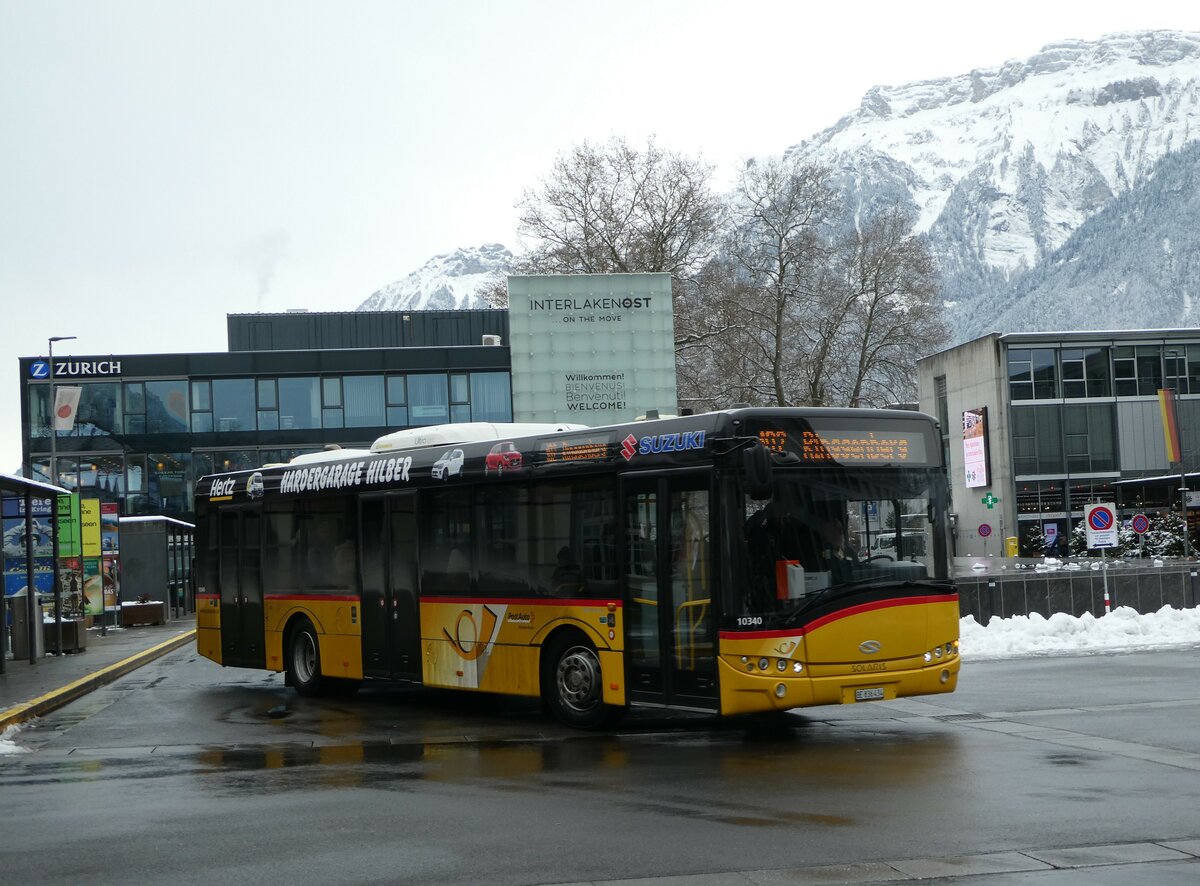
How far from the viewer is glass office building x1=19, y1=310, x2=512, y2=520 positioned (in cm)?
6300

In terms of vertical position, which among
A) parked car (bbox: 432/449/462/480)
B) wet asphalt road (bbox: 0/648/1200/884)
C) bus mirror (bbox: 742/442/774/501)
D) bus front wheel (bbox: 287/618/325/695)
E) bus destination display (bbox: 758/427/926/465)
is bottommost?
wet asphalt road (bbox: 0/648/1200/884)

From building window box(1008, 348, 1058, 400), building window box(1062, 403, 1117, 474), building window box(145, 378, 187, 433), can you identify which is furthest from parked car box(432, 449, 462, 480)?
building window box(1062, 403, 1117, 474)

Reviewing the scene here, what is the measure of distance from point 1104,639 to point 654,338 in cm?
1301

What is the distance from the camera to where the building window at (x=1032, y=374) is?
230ft

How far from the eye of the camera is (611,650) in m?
13.3

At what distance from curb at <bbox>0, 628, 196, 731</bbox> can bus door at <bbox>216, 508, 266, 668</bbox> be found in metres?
1.91

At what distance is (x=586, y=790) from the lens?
9.98 meters

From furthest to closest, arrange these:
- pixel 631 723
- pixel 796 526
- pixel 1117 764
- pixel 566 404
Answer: pixel 566 404 < pixel 631 723 < pixel 796 526 < pixel 1117 764

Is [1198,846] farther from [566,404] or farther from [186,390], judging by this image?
[186,390]

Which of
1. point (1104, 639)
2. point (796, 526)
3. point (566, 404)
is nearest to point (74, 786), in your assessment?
point (796, 526)

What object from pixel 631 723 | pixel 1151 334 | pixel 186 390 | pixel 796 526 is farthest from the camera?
pixel 1151 334

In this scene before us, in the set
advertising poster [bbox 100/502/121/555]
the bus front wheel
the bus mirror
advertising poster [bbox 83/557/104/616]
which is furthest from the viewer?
advertising poster [bbox 100/502/121/555]

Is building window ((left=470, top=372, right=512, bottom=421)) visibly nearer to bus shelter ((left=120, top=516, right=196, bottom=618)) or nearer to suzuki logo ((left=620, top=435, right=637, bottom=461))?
bus shelter ((left=120, top=516, right=196, bottom=618))

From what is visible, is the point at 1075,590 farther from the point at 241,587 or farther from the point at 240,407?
the point at 240,407
